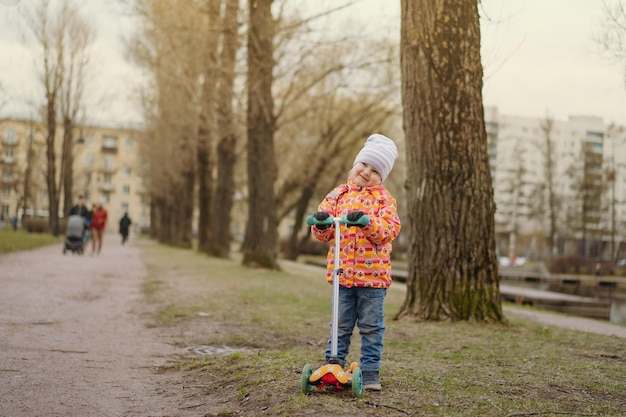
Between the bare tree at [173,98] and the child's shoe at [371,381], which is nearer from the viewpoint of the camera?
the child's shoe at [371,381]

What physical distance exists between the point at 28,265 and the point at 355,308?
15.4 m

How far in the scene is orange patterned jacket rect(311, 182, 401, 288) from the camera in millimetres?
5160

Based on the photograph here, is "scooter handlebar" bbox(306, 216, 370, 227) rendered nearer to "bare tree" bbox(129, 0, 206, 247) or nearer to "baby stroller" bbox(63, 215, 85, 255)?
"bare tree" bbox(129, 0, 206, 247)

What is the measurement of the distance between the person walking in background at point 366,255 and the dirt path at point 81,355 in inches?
47.5

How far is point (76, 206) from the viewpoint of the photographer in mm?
25938

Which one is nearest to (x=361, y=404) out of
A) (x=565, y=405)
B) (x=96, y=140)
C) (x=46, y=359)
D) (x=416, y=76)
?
(x=565, y=405)

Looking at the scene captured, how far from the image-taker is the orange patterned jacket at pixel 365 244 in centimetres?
516

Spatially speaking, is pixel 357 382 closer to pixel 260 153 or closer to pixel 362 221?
pixel 362 221

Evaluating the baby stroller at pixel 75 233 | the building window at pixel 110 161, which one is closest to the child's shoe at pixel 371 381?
the baby stroller at pixel 75 233

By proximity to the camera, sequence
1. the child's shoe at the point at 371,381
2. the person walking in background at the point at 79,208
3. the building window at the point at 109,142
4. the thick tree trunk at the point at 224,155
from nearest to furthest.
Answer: the child's shoe at the point at 371,381
the thick tree trunk at the point at 224,155
the person walking in background at the point at 79,208
the building window at the point at 109,142

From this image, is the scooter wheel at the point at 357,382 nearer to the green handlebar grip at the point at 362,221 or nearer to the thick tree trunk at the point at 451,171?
the green handlebar grip at the point at 362,221

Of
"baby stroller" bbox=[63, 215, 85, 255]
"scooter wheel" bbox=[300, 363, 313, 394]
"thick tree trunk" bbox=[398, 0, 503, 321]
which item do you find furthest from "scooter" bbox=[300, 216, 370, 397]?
"baby stroller" bbox=[63, 215, 85, 255]

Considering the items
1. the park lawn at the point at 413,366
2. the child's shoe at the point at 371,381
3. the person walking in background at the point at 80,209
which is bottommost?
the park lawn at the point at 413,366

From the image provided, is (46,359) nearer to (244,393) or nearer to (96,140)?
(244,393)
